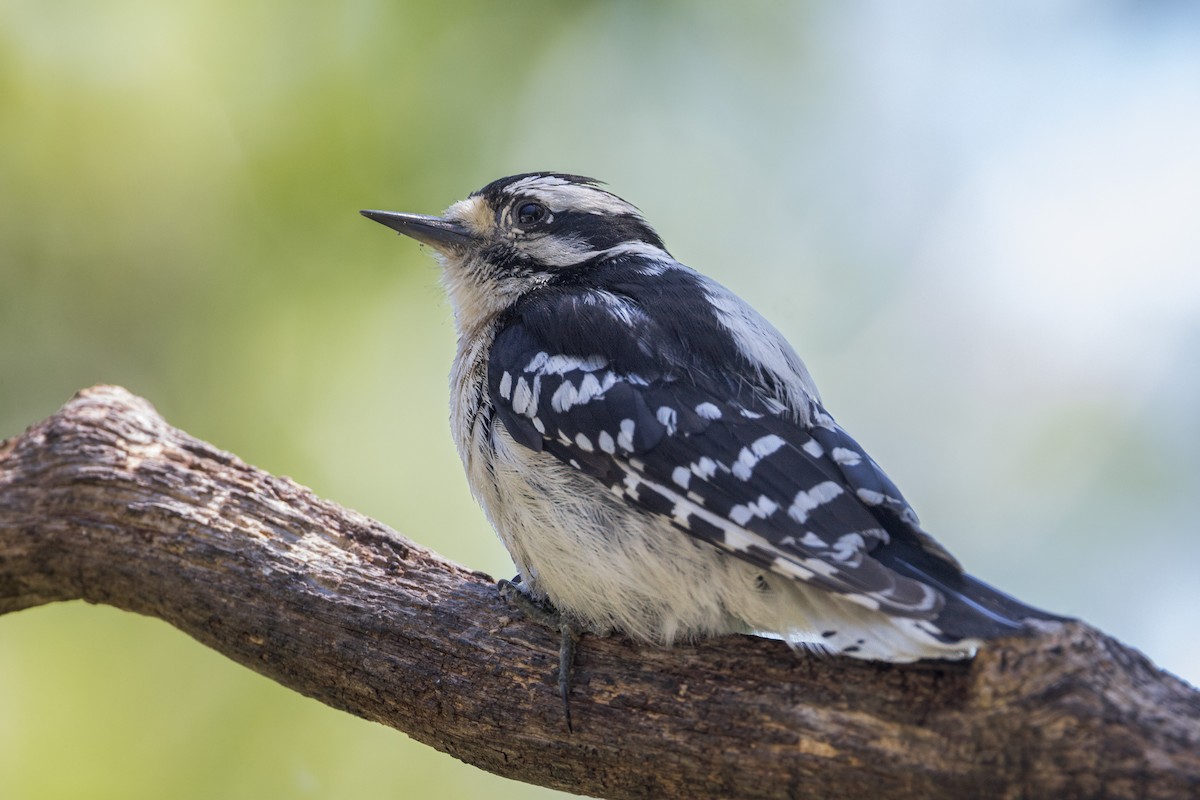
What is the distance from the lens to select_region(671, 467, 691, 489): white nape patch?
8.25 feet

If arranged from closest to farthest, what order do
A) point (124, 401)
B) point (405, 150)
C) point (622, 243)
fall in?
point (124, 401) → point (622, 243) → point (405, 150)

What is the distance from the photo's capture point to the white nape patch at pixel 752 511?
241cm

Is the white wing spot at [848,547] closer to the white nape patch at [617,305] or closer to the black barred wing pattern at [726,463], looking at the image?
the black barred wing pattern at [726,463]

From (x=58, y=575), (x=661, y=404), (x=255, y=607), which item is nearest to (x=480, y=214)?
(x=661, y=404)

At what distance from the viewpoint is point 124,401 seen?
3373mm

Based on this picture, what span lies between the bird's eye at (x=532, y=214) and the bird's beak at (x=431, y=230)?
0.18 metres

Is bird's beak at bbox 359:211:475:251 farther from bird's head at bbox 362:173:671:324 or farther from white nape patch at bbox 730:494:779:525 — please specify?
white nape patch at bbox 730:494:779:525

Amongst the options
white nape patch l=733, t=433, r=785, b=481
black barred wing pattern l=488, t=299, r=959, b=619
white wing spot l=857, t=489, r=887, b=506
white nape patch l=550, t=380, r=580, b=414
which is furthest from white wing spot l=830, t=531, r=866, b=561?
white nape patch l=550, t=380, r=580, b=414

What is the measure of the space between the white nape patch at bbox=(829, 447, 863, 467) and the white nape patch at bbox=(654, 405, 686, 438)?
404 millimetres

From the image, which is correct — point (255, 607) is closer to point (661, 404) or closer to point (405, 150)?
point (661, 404)

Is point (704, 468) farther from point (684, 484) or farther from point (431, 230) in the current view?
point (431, 230)

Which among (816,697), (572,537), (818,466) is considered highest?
(818,466)

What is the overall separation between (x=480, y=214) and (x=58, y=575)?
173cm

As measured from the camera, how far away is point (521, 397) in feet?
9.50
